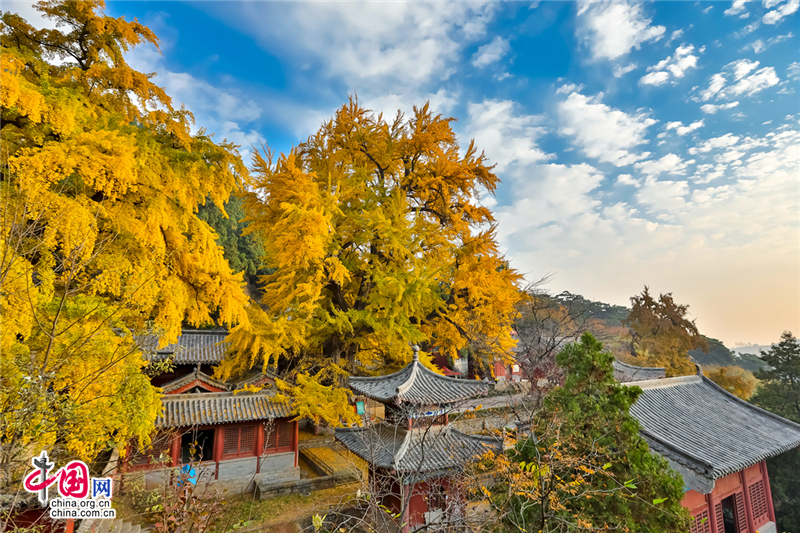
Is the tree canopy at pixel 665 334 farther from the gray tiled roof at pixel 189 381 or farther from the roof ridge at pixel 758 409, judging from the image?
the gray tiled roof at pixel 189 381

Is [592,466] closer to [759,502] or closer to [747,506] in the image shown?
[747,506]

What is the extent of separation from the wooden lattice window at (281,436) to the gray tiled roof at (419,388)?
4.33m

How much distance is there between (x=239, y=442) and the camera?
39.4ft

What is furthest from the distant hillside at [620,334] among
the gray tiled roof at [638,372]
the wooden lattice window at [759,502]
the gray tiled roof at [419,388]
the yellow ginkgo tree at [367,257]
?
the gray tiled roof at [419,388]

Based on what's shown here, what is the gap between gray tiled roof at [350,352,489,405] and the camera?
8.38 meters

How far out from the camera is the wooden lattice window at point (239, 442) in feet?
38.9

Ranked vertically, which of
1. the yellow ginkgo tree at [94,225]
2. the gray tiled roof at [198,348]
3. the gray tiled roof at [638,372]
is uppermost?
the yellow ginkgo tree at [94,225]

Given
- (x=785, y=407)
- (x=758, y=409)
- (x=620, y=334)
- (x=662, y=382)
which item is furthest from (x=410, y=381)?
(x=620, y=334)

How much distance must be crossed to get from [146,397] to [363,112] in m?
13.6

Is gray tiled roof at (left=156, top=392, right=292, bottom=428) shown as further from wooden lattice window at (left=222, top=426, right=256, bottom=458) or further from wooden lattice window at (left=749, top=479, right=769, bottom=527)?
wooden lattice window at (left=749, top=479, right=769, bottom=527)

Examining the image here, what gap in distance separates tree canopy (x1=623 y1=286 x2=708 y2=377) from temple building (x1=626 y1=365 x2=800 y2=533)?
37.5 ft

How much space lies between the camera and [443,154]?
53.4 feet

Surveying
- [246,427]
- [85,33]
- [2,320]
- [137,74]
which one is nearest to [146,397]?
[2,320]

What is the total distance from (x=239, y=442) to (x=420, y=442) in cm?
701
